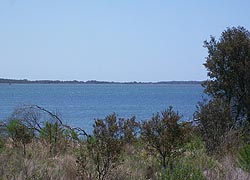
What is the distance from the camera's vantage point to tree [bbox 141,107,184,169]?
375 inches

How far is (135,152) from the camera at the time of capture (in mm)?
11414

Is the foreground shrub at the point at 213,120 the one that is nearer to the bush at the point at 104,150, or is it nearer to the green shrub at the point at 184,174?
the bush at the point at 104,150

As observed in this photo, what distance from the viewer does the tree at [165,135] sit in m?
9.52

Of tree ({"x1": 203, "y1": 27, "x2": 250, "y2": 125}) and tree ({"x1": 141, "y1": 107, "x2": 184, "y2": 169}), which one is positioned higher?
tree ({"x1": 203, "y1": 27, "x2": 250, "y2": 125})

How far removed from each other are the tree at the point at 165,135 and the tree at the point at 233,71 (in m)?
6.26

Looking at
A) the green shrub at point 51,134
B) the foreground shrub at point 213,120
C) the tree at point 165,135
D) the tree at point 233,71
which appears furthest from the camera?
the tree at point 233,71

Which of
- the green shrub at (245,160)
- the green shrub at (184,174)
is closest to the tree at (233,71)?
the green shrub at (245,160)

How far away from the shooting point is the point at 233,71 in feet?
51.8

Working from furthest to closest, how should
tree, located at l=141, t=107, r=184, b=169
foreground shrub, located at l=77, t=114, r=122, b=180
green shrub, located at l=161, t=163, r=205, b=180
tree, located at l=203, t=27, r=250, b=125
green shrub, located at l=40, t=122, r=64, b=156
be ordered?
tree, located at l=203, t=27, r=250, b=125, green shrub, located at l=40, t=122, r=64, b=156, tree, located at l=141, t=107, r=184, b=169, foreground shrub, located at l=77, t=114, r=122, b=180, green shrub, located at l=161, t=163, r=205, b=180

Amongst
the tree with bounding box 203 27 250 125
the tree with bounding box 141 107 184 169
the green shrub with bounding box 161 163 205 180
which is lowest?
the green shrub with bounding box 161 163 205 180

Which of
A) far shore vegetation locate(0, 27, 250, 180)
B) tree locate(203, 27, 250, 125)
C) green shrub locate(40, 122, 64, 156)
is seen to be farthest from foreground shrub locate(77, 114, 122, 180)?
tree locate(203, 27, 250, 125)

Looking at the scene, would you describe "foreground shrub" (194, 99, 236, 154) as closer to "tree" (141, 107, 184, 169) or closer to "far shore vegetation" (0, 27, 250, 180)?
"far shore vegetation" (0, 27, 250, 180)

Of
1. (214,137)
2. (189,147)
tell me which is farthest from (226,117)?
(189,147)

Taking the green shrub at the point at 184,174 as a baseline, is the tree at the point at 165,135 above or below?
above
